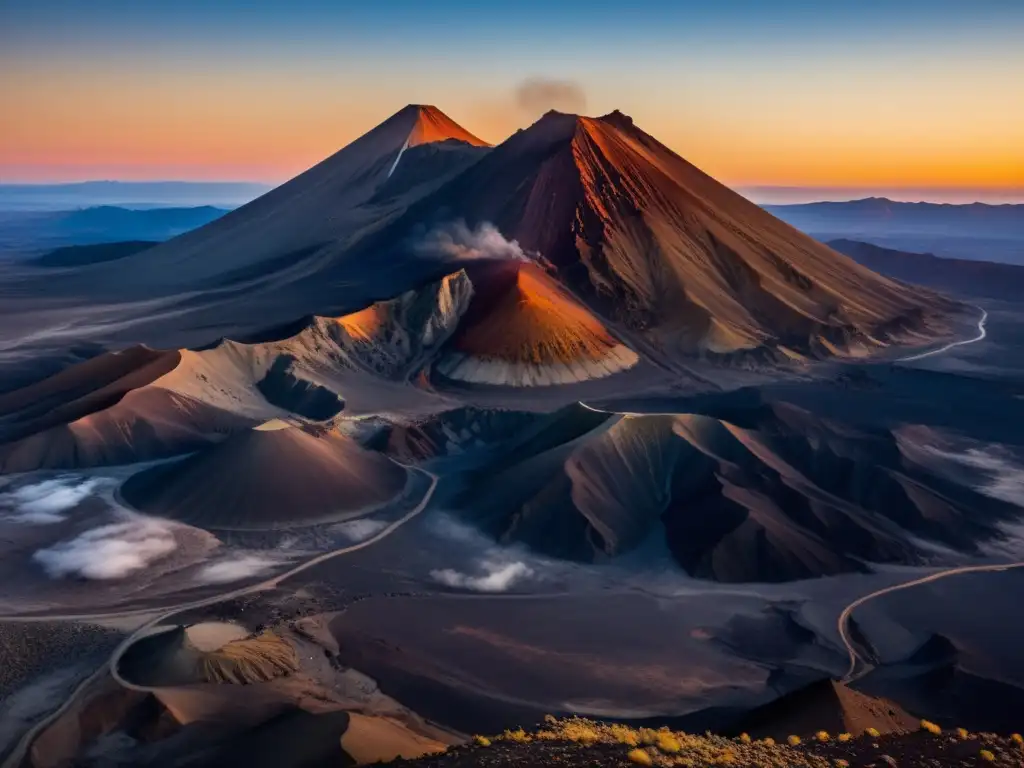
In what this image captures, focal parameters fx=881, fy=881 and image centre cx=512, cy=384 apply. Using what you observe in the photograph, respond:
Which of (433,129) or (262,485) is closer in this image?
(262,485)

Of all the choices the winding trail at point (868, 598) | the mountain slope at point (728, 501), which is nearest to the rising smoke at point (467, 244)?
the mountain slope at point (728, 501)

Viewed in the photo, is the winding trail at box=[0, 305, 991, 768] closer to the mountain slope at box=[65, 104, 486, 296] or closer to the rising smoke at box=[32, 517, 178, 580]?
the rising smoke at box=[32, 517, 178, 580]

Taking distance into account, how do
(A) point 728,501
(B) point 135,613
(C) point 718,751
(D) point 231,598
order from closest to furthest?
(C) point 718,751 → (B) point 135,613 → (D) point 231,598 → (A) point 728,501

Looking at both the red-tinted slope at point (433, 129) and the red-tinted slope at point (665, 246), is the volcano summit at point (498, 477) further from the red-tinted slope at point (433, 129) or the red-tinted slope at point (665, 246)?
the red-tinted slope at point (433, 129)

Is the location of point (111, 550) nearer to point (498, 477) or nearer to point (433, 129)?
point (498, 477)

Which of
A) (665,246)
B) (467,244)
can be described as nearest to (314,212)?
(467,244)

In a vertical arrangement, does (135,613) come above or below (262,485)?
below

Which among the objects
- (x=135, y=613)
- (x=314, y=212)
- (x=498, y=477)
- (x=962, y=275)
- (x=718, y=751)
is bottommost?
(x=135, y=613)
